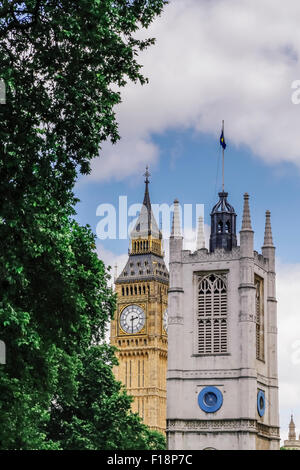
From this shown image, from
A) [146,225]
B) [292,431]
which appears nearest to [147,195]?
[146,225]

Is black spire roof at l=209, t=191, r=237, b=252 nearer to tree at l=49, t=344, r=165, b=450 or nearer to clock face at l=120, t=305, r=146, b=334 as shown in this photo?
tree at l=49, t=344, r=165, b=450

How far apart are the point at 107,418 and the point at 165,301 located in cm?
8735

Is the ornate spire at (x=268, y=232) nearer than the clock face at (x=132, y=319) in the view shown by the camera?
Yes

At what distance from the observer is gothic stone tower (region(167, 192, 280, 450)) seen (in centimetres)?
7562

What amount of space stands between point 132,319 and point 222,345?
62.5 meters

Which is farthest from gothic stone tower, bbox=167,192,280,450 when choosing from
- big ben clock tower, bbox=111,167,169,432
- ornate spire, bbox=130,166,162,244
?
ornate spire, bbox=130,166,162,244

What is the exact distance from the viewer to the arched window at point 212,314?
77812 millimetres

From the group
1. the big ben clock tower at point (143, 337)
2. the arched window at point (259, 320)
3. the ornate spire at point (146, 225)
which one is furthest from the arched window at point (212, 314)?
the ornate spire at point (146, 225)

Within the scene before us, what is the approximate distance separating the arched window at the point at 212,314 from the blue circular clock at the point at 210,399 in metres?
2.85

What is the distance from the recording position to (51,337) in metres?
29.7

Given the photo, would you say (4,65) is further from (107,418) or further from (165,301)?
(165,301)

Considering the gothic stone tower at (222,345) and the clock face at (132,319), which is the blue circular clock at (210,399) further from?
the clock face at (132,319)

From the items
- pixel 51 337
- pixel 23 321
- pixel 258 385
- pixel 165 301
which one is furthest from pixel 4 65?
pixel 165 301

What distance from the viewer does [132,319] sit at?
5502 inches
